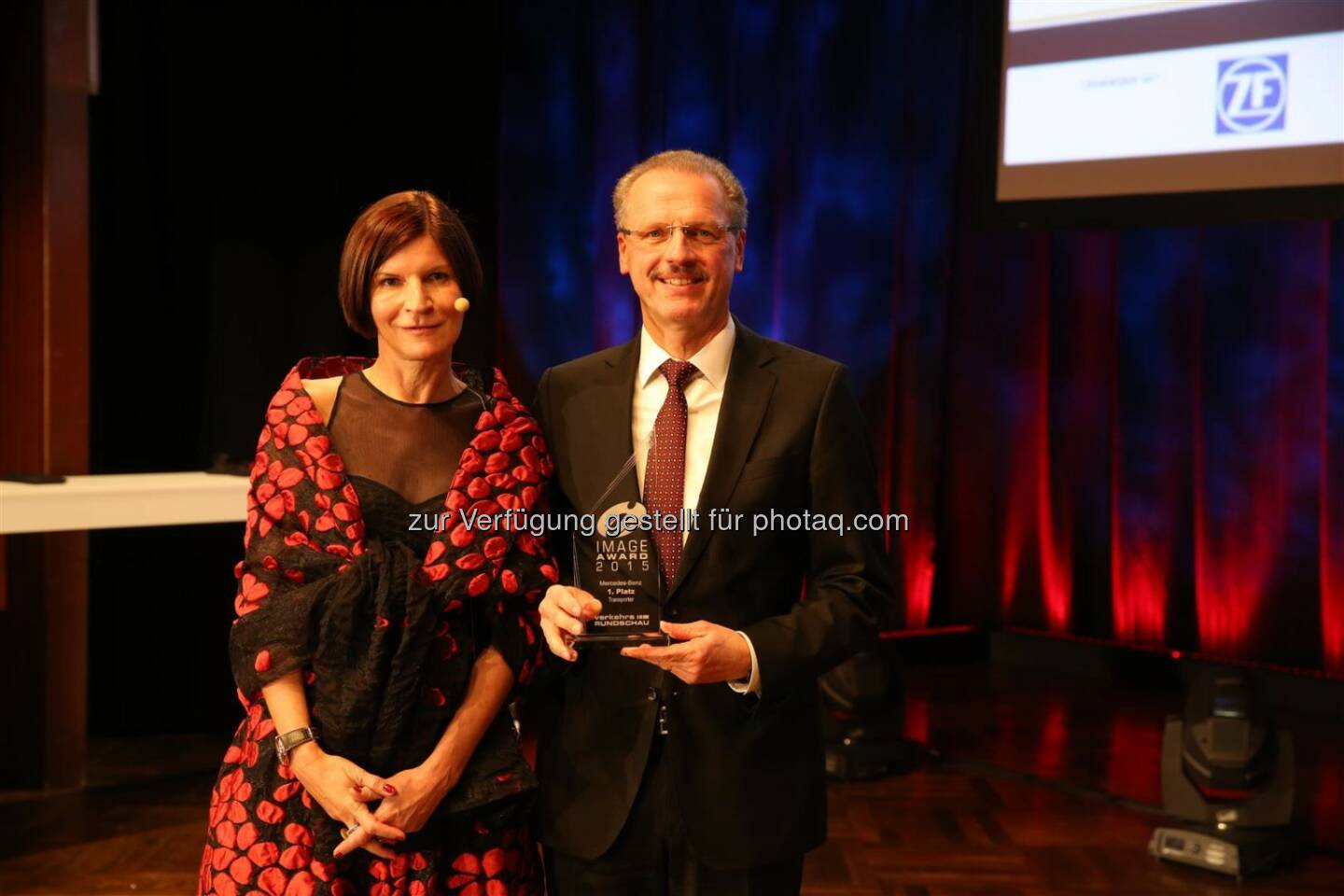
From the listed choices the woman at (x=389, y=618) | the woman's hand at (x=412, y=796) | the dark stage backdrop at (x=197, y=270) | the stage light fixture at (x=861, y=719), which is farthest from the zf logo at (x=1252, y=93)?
the woman's hand at (x=412, y=796)

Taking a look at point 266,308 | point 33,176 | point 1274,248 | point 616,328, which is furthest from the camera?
point 616,328

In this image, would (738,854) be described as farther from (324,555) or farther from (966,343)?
(966,343)

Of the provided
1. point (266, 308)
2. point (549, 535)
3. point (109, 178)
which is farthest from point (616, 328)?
point (549, 535)

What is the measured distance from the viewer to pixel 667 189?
1.84m

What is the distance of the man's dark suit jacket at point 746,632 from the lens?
1.77 m

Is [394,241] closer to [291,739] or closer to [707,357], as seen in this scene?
[707,357]

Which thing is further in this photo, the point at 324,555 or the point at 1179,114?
the point at 1179,114

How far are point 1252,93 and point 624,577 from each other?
360 cm

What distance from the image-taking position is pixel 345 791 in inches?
66.6

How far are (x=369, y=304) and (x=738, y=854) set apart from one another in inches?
37.5

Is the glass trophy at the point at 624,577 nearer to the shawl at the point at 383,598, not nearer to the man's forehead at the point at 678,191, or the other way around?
the shawl at the point at 383,598

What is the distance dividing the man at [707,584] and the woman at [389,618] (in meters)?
0.11

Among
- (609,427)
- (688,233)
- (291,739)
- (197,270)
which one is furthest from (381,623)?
(197,270)

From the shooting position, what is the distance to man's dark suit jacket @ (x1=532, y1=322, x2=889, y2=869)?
69.5 inches
